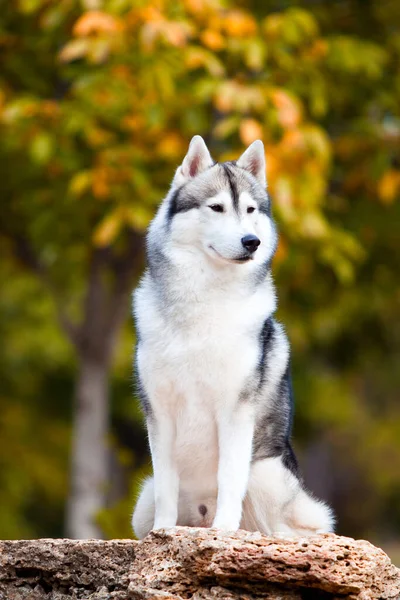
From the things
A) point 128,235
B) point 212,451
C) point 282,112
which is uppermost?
point 282,112

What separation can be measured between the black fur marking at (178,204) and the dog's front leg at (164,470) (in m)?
1.04

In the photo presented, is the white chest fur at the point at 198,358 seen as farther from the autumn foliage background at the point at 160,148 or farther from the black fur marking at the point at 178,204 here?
the autumn foliage background at the point at 160,148

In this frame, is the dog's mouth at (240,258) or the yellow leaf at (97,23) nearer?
the dog's mouth at (240,258)

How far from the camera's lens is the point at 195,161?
602 centimetres

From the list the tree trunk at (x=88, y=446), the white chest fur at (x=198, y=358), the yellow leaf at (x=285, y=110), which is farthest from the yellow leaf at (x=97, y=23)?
the white chest fur at (x=198, y=358)

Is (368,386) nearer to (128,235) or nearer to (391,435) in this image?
(391,435)

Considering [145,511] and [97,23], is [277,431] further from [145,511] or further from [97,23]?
[97,23]

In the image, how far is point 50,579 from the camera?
5629mm

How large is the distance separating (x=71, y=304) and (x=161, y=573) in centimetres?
1254

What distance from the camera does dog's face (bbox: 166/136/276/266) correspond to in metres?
5.67

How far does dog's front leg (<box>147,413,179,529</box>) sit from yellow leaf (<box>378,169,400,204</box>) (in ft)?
23.5

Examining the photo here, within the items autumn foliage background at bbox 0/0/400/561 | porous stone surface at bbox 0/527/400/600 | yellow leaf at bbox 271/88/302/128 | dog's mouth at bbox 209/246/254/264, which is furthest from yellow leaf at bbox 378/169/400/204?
porous stone surface at bbox 0/527/400/600

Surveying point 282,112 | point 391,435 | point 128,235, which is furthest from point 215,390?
point 391,435

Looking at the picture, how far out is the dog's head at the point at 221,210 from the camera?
223 inches
